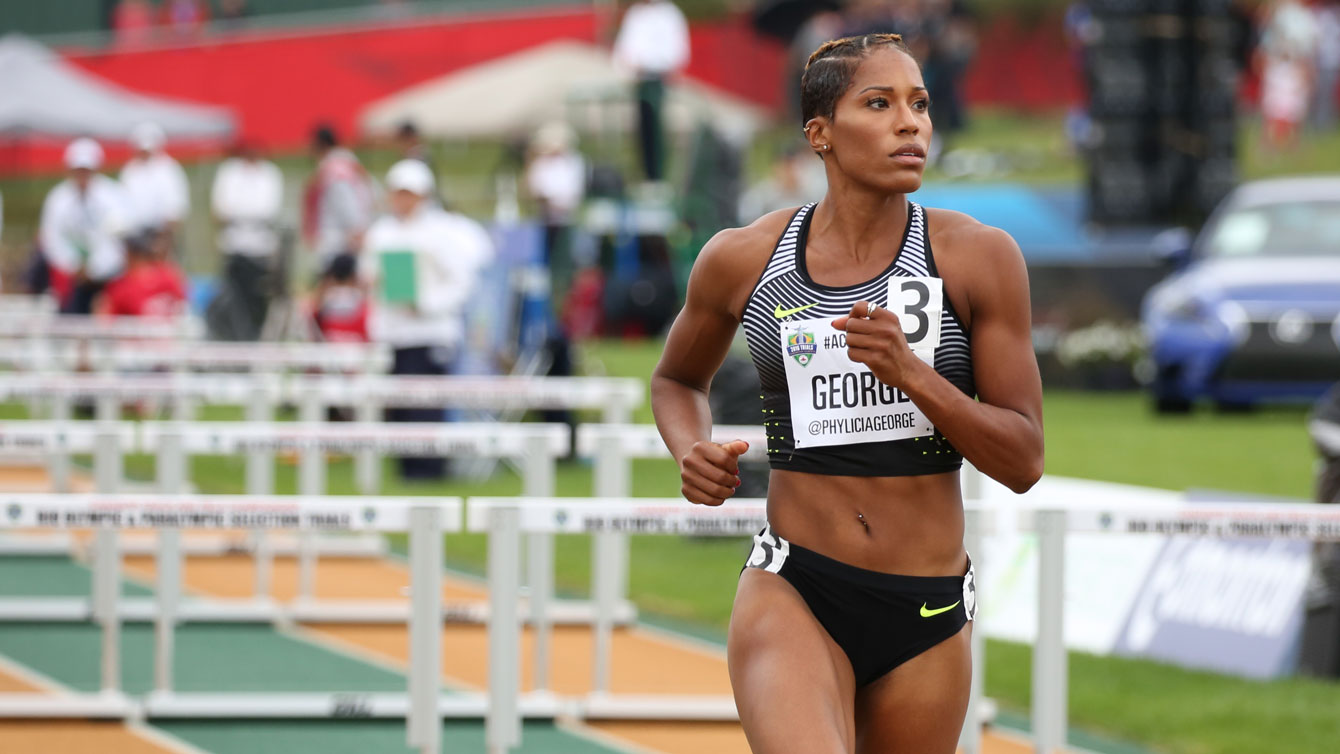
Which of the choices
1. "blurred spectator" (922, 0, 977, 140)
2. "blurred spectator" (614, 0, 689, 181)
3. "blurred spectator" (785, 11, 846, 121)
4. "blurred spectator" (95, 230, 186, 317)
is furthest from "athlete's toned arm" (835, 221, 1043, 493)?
"blurred spectator" (922, 0, 977, 140)

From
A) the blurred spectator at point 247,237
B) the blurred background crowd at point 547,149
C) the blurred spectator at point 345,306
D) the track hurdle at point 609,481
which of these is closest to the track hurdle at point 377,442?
the track hurdle at point 609,481

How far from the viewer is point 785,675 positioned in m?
3.76

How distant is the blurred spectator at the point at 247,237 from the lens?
1928 centimetres

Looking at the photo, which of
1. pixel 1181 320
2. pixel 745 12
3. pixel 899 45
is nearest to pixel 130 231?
pixel 1181 320

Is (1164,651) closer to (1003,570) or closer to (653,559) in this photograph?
(1003,570)

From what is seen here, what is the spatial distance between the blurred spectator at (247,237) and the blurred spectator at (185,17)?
46.9 feet

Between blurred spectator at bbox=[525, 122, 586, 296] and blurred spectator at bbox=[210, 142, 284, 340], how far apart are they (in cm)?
270

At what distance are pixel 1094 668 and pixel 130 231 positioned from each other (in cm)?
1355

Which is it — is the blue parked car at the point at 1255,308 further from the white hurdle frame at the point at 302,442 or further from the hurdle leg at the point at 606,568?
the white hurdle frame at the point at 302,442

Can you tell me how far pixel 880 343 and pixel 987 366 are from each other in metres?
0.33

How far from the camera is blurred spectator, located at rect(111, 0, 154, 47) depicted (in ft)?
115

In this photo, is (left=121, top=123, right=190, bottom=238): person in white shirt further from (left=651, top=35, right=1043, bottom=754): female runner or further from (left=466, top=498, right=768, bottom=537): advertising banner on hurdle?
(left=651, top=35, right=1043, bottom=754): female runner

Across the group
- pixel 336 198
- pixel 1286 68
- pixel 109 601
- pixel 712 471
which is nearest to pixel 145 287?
pixel 336 198

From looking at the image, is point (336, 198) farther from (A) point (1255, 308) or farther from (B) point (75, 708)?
(B) point (75, 708)
